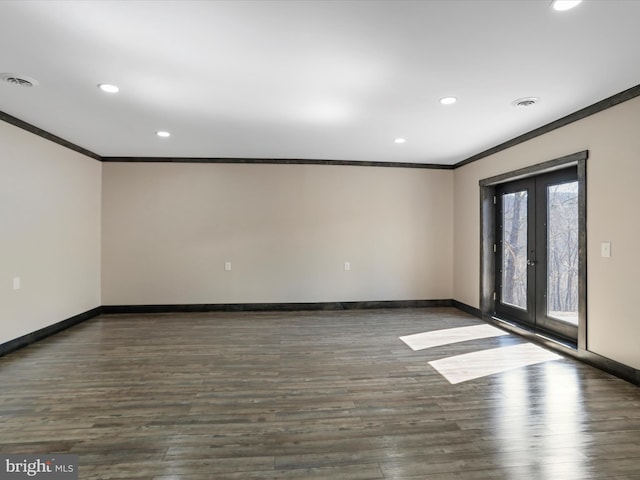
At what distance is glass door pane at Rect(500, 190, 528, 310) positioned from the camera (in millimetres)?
4344

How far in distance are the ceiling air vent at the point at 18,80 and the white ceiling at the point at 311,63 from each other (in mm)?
97

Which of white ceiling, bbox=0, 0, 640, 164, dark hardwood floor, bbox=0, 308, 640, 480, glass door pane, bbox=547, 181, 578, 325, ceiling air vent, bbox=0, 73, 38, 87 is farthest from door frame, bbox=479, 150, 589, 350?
ceiling air vent, bbox=0, 73, 38, 87

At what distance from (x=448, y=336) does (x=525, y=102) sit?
9.04ft

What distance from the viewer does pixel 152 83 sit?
105 inches

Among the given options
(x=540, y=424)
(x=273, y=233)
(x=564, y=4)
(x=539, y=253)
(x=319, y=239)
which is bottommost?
(x=540, y=424)

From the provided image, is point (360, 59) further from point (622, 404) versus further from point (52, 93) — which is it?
point (622, 404)

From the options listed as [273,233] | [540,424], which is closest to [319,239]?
[273,233]

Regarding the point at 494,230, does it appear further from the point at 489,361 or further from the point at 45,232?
the point at 45,232

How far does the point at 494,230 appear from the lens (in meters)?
4.87

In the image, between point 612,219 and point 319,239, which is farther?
point 319,239

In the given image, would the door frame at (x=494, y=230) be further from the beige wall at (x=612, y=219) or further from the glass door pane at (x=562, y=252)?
the glass door pane at (x=562, y=252)

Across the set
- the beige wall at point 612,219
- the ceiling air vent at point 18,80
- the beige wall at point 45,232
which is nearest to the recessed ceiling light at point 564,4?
the beige wall at point 612,219

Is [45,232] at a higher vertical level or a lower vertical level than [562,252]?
higher

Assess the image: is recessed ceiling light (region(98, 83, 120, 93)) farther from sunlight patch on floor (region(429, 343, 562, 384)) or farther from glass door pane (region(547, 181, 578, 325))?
glass door pane (region(547, 181, 578, 325))
